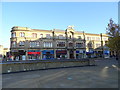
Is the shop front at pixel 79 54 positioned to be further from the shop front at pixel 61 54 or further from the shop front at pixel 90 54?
the shop front at pixel 61 54

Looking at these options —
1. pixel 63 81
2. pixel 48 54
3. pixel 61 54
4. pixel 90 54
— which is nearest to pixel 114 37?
pixel 63 81

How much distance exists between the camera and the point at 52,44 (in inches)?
1665

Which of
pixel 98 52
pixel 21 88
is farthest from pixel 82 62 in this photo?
pixel 98 52

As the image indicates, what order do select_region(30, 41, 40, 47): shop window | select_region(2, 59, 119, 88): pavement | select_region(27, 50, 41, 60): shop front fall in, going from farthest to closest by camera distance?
1. select_region(30, 41, 40, 47): shop window
2. select_region(27, 50, 41, 60): shop front
3. select_region(2, 59, 119, 88): pavement

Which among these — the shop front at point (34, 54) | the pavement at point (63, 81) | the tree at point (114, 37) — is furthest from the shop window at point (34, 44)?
the pavement at point (63, 81)

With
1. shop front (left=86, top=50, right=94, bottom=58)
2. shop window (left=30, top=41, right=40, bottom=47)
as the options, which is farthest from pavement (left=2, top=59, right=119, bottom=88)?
shop front (left=86, top=50, right=94, bottom=58)

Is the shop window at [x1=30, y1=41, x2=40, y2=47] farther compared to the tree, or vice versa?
the shop window at [x1=30, y1=41, x2=40, y2=47]

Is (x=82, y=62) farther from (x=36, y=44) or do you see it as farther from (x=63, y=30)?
(x=63, y=30)

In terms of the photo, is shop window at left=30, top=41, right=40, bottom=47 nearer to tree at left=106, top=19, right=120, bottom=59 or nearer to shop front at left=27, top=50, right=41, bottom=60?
shop front at left=27, top=50, right=41, bottom=60

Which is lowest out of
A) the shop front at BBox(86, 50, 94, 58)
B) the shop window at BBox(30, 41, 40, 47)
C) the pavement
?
the shop front at BBox(86, 50, 94, 58)

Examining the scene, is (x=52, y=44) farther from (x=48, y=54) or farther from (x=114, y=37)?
(x=114, y=37)

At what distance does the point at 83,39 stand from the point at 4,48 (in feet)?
166

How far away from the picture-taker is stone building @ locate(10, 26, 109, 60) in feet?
124

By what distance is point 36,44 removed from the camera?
131 ft
